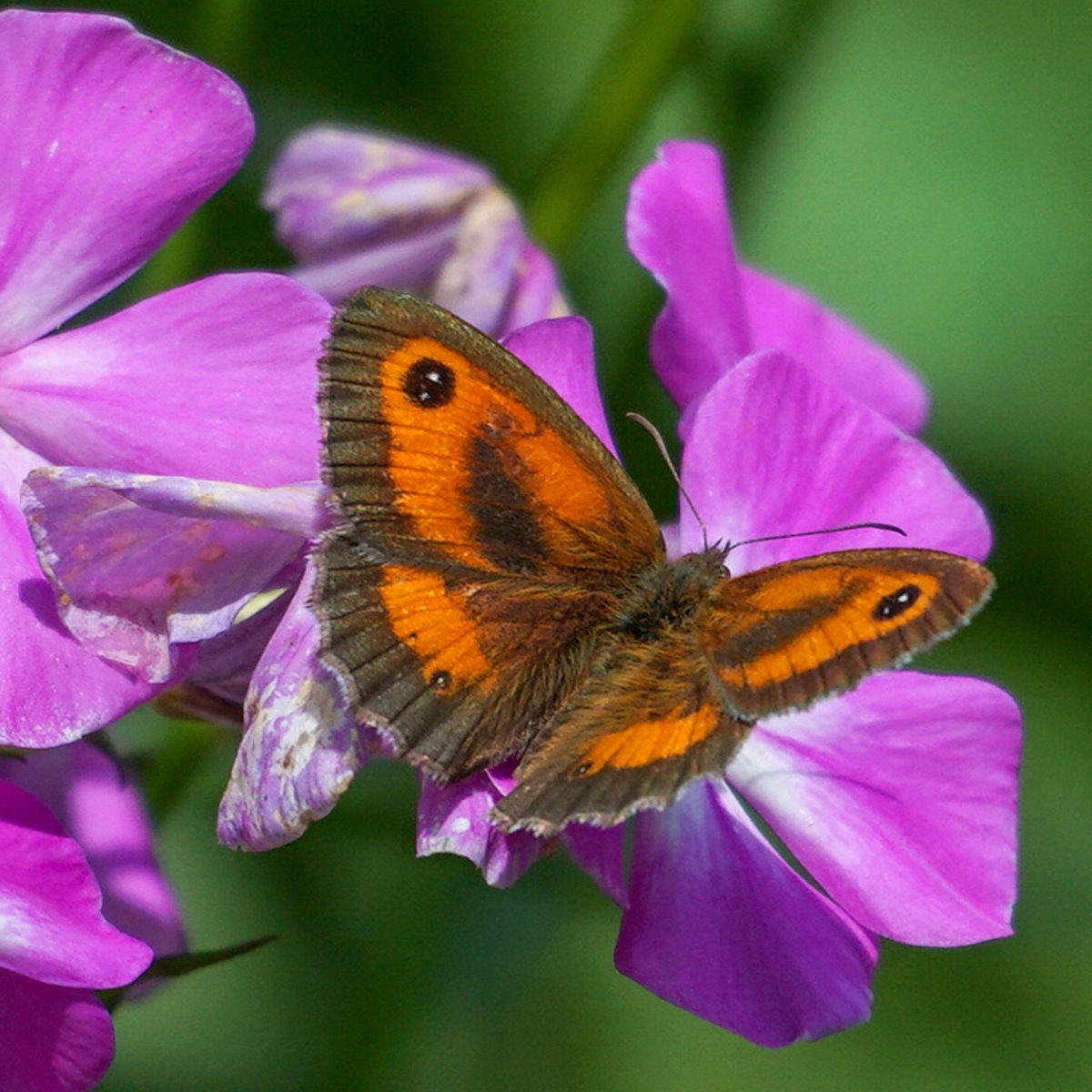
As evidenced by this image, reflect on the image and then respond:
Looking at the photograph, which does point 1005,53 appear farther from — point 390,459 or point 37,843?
point 37,843

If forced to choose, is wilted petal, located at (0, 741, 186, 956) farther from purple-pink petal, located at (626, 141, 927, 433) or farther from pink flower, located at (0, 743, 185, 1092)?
purple-pink petal, located at (626, 141, 927, 433)

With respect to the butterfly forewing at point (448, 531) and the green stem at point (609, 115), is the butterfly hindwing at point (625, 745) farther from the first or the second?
the green stem at point (609, 115)

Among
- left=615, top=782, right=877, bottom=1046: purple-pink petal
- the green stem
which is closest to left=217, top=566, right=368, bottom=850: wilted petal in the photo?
left=615, top=782, right=877, bottom=1046: purple-pink petal

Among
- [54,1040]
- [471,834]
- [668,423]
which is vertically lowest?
[668,423]

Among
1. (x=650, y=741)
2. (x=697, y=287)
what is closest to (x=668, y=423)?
(x=697, y=287)

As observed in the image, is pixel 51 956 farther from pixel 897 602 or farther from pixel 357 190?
pixel 357 190

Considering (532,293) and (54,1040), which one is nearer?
(54,1040)

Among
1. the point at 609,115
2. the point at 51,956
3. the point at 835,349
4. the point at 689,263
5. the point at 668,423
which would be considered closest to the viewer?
the point at 51,956
